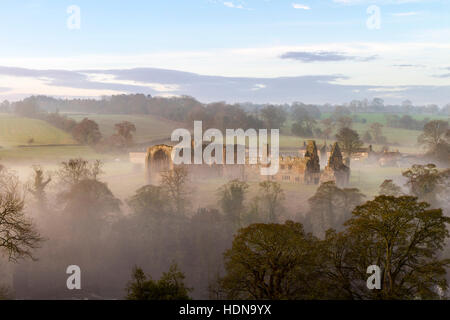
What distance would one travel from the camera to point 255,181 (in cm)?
7612

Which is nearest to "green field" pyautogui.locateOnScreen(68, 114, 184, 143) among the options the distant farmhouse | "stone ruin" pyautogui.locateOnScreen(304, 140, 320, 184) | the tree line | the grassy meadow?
the grassy meadow

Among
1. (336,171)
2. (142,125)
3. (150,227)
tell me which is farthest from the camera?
(142,125)

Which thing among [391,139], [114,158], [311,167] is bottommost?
[311,167]

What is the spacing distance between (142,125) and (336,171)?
209ft

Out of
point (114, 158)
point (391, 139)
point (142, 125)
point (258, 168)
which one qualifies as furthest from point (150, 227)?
point (391, 139)

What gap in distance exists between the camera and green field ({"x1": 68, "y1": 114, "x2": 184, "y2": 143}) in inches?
4379

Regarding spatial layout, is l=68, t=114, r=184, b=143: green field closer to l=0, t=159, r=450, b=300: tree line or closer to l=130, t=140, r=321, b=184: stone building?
l=130, t=140, r=321, b=184: stone building

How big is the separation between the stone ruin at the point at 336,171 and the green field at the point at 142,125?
49440 millimetres

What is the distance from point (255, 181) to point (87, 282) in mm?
34315

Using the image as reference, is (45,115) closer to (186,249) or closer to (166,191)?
(166,191)

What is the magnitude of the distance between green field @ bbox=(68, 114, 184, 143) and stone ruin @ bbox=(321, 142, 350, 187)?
162 ft

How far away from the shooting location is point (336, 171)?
236ft

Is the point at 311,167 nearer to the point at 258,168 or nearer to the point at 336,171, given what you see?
the point at 336,171
